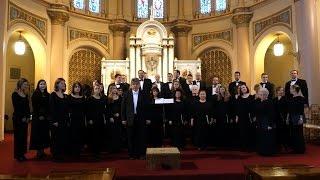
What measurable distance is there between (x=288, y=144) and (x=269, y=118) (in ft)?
3.29

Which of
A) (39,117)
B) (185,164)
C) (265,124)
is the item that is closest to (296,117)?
(265,124)

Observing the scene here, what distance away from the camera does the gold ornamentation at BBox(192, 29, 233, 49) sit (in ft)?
52.2

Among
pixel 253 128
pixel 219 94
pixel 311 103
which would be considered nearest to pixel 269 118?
pixel 253 128

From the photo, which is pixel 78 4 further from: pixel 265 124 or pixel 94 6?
pixel 265 124

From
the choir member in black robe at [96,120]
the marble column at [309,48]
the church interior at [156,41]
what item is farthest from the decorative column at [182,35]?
the choir member in black robe at [96,120]

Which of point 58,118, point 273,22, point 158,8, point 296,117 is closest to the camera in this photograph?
point 58,118

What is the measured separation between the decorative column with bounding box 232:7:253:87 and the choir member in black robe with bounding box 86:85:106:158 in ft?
29.1

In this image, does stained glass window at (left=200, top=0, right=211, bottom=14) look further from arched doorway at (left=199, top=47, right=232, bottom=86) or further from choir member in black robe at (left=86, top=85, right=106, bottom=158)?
choir member in black robe at (left=86, top=85, right=106, bottom=158)

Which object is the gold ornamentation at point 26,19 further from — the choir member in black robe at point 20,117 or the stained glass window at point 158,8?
the stained glass window at point 158,8

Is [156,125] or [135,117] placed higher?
[135,117]

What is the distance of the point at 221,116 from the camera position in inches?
338

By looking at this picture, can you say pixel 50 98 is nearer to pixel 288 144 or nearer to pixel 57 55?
pixel 288 144

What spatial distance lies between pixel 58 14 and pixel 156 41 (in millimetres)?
4161

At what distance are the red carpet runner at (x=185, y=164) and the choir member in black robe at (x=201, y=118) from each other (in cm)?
39
